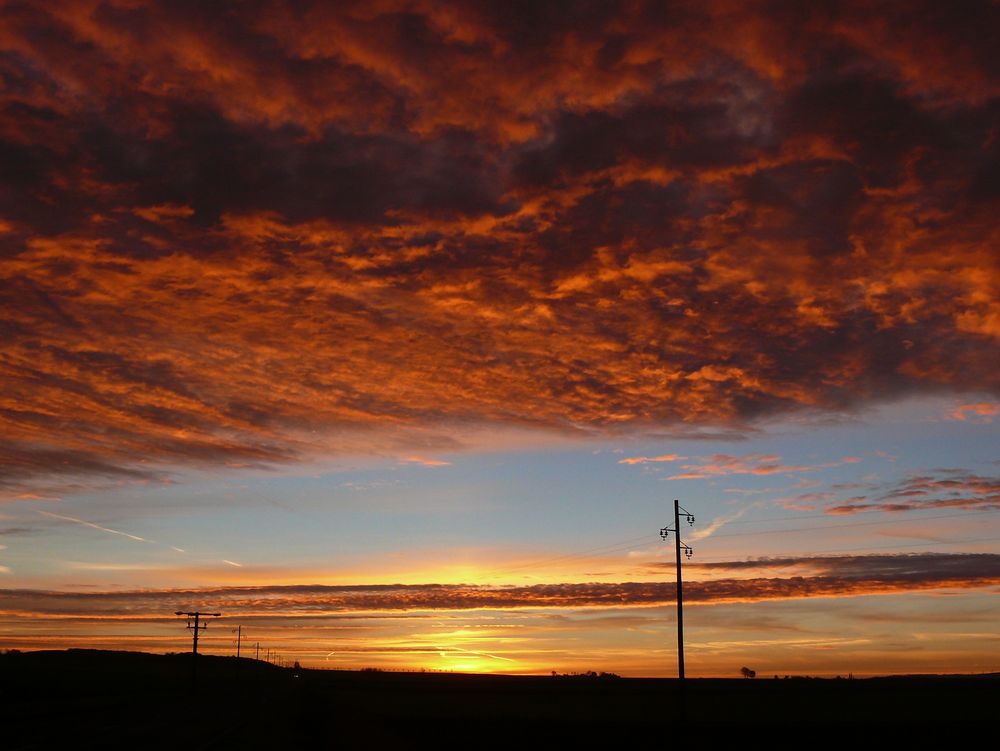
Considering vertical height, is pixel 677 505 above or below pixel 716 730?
above

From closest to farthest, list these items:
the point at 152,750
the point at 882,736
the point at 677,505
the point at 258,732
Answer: the point at 152,750 → the point at 258,732 → the point at 882,736 → the point at 677,505

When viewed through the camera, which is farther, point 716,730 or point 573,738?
point 716,730

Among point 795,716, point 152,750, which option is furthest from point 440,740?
point 795,716

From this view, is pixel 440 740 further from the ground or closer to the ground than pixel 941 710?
further from the ground

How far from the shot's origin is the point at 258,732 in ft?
127

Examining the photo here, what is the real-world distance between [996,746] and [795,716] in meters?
32.9

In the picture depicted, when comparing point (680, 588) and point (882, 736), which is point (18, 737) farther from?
point (882, 736)

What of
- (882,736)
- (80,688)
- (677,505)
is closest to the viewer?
(882,736)

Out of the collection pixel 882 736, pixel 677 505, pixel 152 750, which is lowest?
pixel 882 736

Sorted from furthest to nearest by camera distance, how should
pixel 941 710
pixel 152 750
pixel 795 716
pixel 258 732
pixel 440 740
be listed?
pixel 941 710, pixel 795 716, pixel 258 732, pixel 440 740, pixel 152 750

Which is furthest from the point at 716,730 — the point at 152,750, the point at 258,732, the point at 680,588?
the point at 152,750

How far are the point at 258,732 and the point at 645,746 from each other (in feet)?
56.5

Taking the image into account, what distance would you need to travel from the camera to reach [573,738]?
39875 millimetres

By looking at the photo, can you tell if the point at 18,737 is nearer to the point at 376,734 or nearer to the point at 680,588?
the point at 376,734
